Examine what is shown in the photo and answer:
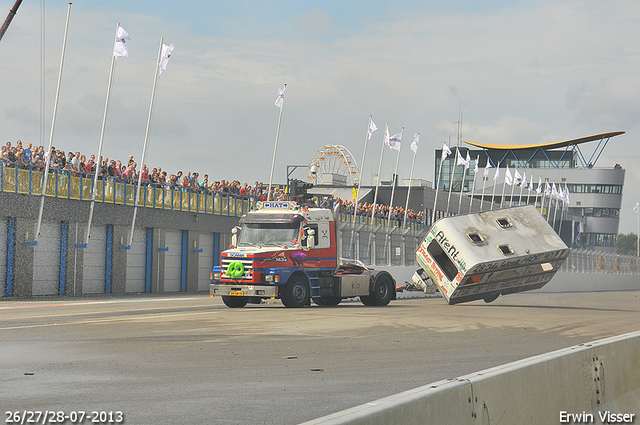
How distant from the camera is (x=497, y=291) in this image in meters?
27.0

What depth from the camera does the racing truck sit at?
2488cm

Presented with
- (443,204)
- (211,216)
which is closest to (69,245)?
(211,216)

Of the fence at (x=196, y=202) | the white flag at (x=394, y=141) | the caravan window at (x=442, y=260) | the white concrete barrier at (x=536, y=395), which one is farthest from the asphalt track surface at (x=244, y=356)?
the white flag at (x=394, y=141)

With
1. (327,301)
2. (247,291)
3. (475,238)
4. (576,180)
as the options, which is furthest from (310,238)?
(576,180)

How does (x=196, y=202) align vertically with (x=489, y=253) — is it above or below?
above

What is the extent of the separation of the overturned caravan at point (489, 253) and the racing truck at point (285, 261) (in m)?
2.92

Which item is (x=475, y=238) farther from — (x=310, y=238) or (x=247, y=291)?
(x=247, y=291)

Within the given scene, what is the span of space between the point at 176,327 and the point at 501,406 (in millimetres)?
12419

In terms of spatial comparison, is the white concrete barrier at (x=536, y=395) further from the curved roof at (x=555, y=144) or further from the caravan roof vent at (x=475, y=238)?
the curved roof at (x=555, y=144)

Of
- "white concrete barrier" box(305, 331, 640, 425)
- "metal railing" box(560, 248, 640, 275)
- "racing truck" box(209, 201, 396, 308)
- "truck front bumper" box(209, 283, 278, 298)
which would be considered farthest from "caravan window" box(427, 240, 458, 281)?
"metal railing" box(560, 248, 640, 275)

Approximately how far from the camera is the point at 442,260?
2667 centimetres

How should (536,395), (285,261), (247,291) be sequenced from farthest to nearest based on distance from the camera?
(285,261)
(247,291)
(536,395)

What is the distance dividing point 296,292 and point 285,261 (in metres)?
1.09

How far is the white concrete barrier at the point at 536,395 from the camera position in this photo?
5.14 metres
